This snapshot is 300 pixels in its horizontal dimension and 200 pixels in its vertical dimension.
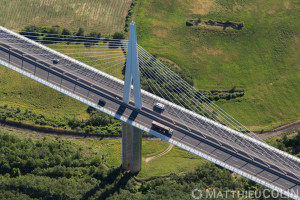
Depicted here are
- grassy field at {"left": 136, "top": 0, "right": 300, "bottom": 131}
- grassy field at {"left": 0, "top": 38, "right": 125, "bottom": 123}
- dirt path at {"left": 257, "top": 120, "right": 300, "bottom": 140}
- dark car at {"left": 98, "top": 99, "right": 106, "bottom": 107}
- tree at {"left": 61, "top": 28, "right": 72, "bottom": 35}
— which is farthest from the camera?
tree at {"left": 61, "top": 28, "right": 72, "bottom": 35}

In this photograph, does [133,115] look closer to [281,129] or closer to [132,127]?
[132,127]

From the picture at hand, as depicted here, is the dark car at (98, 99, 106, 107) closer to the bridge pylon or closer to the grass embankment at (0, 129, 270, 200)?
the bridge pylon

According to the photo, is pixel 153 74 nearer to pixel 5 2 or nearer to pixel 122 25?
pixel 122 25

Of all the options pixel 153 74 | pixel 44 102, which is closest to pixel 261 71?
pixel 153 74

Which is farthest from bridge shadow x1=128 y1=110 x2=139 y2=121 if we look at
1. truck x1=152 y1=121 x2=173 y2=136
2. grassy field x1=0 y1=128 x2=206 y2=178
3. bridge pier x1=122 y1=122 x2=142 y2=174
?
grassy field x1=0 y1=128 x2=206 y2=178

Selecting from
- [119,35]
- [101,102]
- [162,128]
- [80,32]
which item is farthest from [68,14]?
[162,128]

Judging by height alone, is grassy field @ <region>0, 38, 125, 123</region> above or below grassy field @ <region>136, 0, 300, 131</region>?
below

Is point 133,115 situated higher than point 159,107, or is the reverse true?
point 159,107
